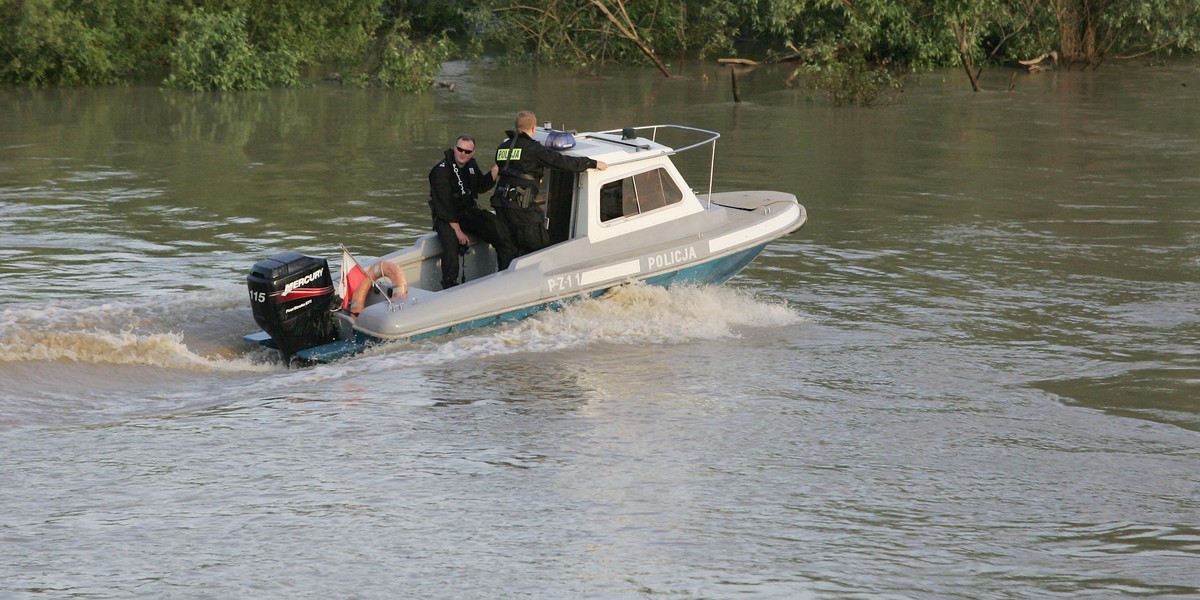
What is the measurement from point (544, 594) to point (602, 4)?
26.7 m

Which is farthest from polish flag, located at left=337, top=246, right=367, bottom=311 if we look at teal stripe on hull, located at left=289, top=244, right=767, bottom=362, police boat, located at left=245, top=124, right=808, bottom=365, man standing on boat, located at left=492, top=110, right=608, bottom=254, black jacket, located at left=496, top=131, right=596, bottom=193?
black jacket, located at left=496, top=131, right=596, bottom=193

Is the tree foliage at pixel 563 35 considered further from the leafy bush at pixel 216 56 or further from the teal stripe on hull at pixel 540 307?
the teal stripe on hull at pixel 540 307

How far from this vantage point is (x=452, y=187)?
420 inches

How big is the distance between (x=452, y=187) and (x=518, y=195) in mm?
557

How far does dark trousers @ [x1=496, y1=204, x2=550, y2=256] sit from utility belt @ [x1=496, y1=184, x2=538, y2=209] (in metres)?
0.05

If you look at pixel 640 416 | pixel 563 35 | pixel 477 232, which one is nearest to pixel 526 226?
pixel 477 232

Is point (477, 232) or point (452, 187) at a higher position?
point (452, 187)

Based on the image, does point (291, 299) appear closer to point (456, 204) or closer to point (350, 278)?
point (350, 278)

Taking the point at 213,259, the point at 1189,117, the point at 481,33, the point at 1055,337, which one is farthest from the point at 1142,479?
the point at 481,33

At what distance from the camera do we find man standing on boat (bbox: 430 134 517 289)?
10.6 meters

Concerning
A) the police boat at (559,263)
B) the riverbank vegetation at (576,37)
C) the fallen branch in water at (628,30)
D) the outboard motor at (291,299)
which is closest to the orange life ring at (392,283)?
the police boat at (559,263)

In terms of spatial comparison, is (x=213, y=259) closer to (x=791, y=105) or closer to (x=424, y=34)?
(x=791, y=105)

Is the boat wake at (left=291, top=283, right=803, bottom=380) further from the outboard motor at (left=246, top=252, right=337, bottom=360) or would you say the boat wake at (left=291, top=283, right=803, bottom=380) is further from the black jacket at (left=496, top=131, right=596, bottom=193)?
the black jacket at (left=496, top=131, right=596, bottom=193)

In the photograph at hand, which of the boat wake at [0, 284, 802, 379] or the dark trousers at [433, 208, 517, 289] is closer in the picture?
the boat wake at [0, 284, 802, 379]
